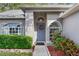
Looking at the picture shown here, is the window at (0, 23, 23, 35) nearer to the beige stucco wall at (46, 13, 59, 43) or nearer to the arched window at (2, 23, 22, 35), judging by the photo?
the arched window at (2, 23, 22, 35)

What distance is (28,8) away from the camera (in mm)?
13164

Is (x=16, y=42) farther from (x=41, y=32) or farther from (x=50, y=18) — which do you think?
(x=50, y=18)

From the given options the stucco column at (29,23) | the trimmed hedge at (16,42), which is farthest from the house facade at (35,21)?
the trimmed hedge at (16,42)

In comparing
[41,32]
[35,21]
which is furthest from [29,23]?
[41,32]

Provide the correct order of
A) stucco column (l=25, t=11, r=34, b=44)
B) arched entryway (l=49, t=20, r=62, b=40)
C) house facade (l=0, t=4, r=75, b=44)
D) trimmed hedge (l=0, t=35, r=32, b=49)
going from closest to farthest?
trimmed hedge (l=0, t=35, r=32, b=49) → house facade (l=0, t=4, r=75, b=44) → stucco column (l=25, t=11, r=34, b=44) → arched entryway (l=49, t=20, r=62, b=40)

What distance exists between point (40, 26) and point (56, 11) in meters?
1.39

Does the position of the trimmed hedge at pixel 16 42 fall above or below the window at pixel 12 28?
below

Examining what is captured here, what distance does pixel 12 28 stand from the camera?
1385 centimetres

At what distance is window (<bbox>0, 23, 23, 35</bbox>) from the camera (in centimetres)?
1370

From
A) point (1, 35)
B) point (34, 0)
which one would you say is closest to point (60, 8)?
point (1, 35)

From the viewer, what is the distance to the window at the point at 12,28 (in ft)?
44.9

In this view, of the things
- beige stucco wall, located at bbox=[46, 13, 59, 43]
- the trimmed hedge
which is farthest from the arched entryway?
the trimmed hedge

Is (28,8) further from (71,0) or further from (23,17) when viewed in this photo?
(71,0)

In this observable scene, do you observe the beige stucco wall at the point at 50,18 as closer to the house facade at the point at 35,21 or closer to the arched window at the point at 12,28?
the house facade at the point at 35,21
